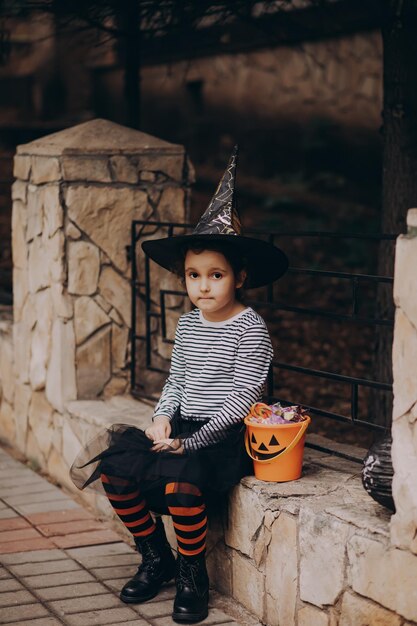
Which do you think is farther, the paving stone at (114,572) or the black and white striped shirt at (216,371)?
the paving stone at (114,572)

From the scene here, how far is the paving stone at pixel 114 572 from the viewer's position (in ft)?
14.1

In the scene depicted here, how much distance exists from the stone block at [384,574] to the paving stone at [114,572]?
1.24m

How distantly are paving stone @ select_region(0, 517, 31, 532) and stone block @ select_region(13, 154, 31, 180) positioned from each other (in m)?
1.81

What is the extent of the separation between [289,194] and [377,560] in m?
8.25

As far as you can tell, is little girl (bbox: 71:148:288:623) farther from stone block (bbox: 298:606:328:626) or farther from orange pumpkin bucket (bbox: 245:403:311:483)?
stone block (bbox: 298:606:328:626)

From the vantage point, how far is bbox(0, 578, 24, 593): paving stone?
412cm

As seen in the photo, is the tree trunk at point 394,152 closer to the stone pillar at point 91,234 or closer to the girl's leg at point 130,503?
the stone pillar at point 91,234

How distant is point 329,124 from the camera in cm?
1108

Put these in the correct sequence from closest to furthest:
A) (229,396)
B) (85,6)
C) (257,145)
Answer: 1. (229,396)
2. (85,6)
3. (257,145)

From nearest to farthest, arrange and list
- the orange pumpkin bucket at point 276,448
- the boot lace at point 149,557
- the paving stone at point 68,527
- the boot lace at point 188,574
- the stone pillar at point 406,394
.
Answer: the stone pillar at point 406,394 < the orange pumpkin bucket at point 276,448 < the boot lace at point 188,574 < the boot lace at point 149,557 < the paving stone at point 68,527

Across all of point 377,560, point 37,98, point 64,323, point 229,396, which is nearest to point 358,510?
point 377,560

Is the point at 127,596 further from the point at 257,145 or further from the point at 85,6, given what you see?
the point at 257,145

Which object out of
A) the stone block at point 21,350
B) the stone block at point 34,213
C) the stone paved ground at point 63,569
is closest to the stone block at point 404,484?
the stone paved ground at point 63,569

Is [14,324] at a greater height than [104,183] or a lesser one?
lesser
